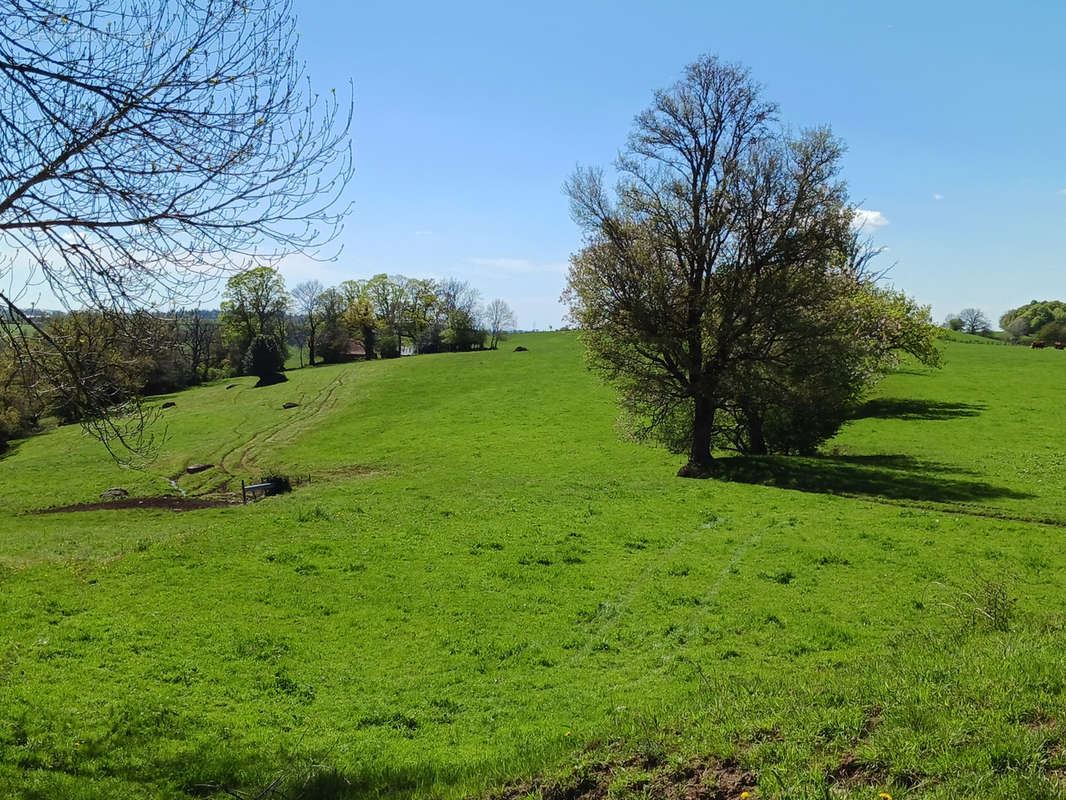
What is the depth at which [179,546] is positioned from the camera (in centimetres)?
1811

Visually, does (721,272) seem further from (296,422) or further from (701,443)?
(296,422)

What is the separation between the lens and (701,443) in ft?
107

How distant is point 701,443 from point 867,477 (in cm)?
741

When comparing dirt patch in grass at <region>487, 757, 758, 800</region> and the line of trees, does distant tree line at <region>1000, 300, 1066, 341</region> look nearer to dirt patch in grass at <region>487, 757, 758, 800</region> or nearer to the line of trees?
the line of trees

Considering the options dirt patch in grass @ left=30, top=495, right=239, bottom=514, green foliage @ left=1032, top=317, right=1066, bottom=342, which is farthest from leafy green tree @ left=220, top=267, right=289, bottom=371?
green foliage @ left=1032, top=317, right=1066, bottom=342

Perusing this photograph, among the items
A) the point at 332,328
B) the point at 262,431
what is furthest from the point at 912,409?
the point at 332,328

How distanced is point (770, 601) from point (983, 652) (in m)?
6.14

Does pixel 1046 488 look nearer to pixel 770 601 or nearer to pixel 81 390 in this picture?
pixel 770 601

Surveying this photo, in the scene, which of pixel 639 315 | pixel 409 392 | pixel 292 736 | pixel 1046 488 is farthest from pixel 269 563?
pixel 409 392

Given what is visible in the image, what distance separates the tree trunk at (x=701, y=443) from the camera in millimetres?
31844

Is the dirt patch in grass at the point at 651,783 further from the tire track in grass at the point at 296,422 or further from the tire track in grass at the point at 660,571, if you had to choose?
the tire track in grass at the point at 296,422

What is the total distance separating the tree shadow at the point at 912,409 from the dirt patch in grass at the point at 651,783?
47588 millimetres

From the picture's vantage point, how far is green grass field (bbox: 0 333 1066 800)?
6.63 metres

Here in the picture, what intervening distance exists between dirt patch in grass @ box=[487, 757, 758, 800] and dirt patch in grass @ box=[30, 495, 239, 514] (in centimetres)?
2967
